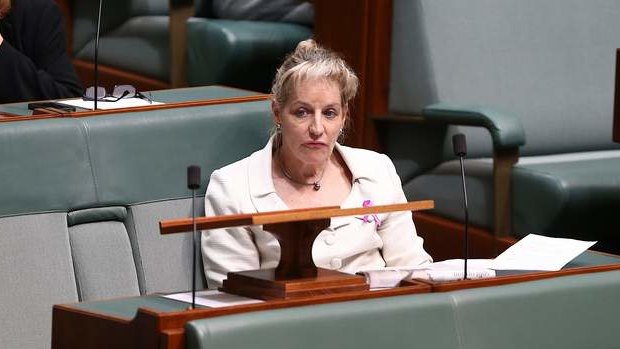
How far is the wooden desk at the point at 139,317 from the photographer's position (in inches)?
66.9

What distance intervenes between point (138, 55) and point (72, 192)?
227 cm

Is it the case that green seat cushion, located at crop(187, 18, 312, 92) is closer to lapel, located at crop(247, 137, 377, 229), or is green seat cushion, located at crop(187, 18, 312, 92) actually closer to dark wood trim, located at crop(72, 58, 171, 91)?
dark wood trim, located at crop(72, 58, 171, 91)

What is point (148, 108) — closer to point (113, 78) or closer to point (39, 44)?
point (39, 44)

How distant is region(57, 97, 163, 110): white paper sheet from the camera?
259cm

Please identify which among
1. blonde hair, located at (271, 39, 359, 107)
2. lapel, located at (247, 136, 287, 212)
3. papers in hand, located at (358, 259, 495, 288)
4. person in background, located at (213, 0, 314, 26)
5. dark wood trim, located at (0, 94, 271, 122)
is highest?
person in background, located at (213, 0, 314, 26)

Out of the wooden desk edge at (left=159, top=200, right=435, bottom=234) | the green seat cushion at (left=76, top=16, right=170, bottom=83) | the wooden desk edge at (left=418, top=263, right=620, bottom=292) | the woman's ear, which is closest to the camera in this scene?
the wooden desk edge at (left=159, top=200, right=435, bottom=234)

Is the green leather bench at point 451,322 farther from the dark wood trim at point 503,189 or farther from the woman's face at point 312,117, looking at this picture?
the dark wood trim at point 503,189

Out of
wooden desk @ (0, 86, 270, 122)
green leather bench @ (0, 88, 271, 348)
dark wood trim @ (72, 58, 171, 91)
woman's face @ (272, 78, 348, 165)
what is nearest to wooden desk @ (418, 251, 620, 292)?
woman's face @ (272, 78, 348, 165)

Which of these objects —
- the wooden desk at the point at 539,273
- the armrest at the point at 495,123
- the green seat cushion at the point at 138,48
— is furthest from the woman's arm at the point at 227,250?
the green seat cushion at the point at 138,48

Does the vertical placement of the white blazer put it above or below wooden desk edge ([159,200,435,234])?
below

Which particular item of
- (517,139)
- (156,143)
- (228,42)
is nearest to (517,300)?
(156,143)

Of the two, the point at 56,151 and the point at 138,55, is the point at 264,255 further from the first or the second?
the point at 138,55

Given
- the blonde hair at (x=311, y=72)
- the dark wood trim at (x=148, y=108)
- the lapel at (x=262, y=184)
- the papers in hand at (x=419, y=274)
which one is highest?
the blonde hair at (x=311, y=72)

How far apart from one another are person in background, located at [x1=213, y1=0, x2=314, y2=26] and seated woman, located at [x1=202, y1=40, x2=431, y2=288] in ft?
6.50
